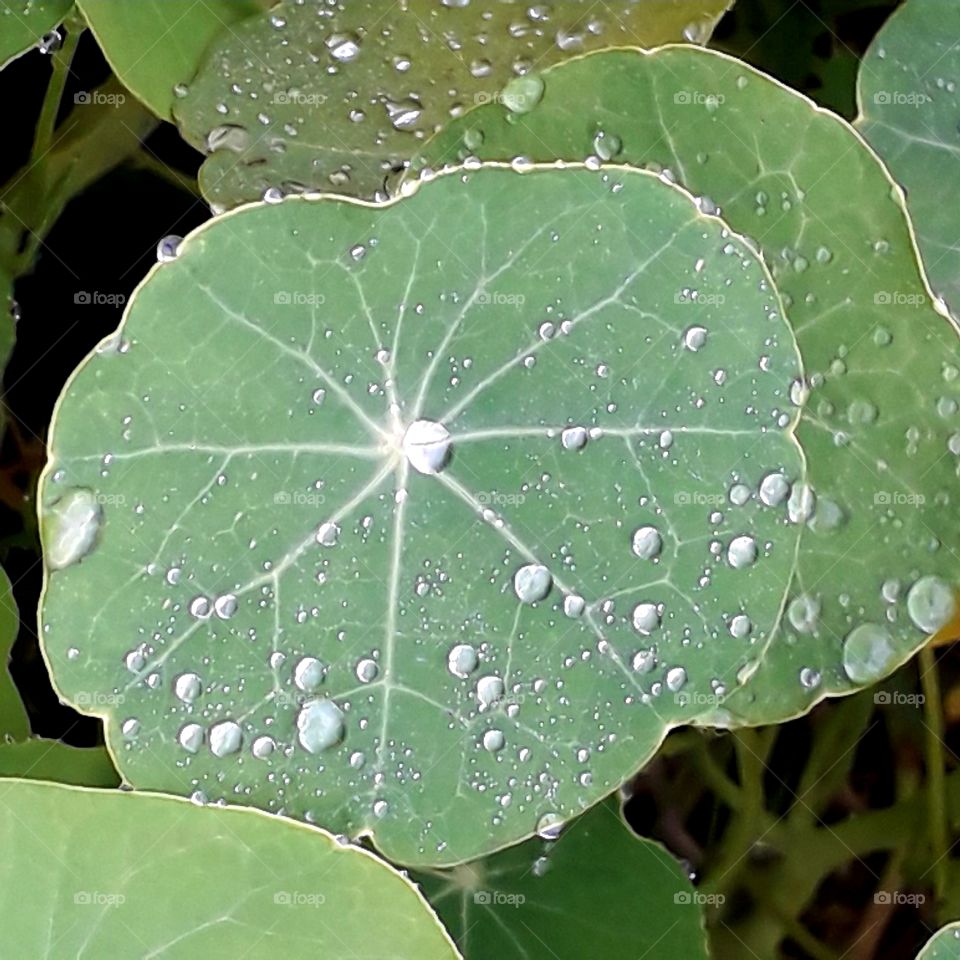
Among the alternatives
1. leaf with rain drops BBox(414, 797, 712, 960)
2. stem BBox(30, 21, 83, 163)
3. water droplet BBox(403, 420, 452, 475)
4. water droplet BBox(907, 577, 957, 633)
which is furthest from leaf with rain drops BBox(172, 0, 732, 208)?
leaf with rain drops BBox(414, 797, 712, 960)

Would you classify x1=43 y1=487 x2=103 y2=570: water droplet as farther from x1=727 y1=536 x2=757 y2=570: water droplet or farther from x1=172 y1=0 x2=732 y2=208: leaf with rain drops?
x1=727 y1=536 x2=757 y2=570: water droplet

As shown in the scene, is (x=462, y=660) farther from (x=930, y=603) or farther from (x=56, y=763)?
(x=56, y=763)

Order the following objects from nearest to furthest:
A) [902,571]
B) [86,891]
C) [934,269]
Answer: [86,891] < [902,571] < [934,269]

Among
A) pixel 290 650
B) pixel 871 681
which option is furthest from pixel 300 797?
pixel 871 681


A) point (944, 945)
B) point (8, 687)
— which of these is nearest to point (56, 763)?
point (8, 687)

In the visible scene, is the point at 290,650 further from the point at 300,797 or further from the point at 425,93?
the point at 425,93

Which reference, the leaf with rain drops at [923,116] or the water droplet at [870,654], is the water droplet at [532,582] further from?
the leaf with rain drops at [923,116]

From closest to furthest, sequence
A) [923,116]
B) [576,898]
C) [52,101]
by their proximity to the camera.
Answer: [923,116], [576,898], [52,101]
